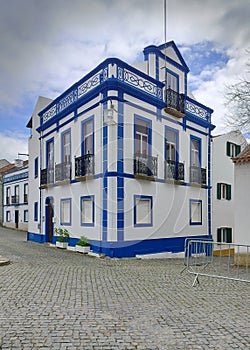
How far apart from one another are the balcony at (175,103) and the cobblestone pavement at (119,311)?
8.67 metres

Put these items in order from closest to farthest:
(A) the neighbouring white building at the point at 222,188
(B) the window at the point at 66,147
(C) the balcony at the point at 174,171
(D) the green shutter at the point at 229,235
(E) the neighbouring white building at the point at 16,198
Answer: (C) the balcony at the point at 174,171
(B) the window at the point at 66,147
(A) the neighbouring white building at the point at 222,188
(D) the green shutter at the point at 229,235
(E) the neighbouring white building at the point at 16,198

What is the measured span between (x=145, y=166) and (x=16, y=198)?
20.9 m

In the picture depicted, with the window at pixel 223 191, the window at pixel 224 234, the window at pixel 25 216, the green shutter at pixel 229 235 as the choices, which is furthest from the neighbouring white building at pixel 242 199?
the window at pixel 25 216

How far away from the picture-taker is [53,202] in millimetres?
17859

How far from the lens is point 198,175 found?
58.8 feet

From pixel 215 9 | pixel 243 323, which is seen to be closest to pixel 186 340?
pixel 243 323

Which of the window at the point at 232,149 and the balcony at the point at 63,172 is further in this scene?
the window at the point at 232,149

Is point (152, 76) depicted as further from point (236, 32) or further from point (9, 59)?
point (9, 59)

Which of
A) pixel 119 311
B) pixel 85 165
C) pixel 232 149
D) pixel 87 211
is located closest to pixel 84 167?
pixel 85 165

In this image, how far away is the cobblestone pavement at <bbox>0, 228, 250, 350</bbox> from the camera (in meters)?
4.43

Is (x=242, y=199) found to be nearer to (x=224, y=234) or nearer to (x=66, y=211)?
(x=66, y=211)

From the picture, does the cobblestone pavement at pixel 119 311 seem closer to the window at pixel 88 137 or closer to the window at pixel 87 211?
the window at pixel 87 211

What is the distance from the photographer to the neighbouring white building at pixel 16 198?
30.6 meters

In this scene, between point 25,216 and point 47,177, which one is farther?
point 25,216
